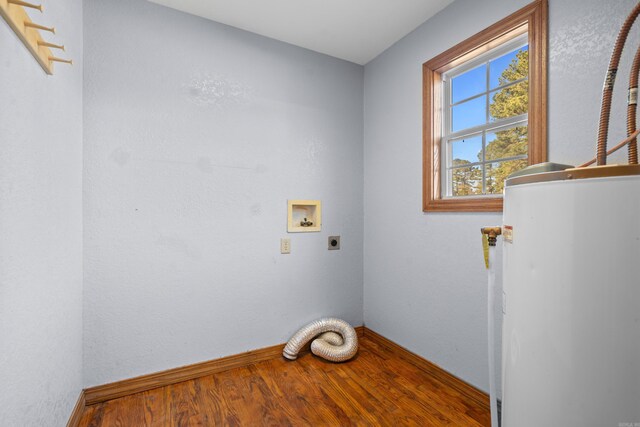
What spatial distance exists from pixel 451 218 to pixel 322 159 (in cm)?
111

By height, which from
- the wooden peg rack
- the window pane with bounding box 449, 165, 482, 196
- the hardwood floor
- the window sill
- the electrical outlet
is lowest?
the hardwood floor

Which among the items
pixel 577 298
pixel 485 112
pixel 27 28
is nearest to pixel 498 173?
pixel 485 112

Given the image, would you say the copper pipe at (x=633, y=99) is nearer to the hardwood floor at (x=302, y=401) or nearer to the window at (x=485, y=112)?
the window at (x=485, y=112)

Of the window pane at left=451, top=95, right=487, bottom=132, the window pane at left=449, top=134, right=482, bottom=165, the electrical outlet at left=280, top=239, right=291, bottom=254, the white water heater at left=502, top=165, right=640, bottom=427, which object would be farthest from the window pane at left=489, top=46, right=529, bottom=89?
the electrical outlet at left=280, top=239, right=291, bottom=254

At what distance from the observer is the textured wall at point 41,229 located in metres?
0.89

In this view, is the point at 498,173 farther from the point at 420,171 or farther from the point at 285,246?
the point at 285,246

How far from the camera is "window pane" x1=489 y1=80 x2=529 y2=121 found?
1.61 metres

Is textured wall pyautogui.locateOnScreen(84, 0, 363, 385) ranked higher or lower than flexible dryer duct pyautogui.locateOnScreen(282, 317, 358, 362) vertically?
higher

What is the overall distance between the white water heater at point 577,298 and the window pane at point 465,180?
109 centimetres

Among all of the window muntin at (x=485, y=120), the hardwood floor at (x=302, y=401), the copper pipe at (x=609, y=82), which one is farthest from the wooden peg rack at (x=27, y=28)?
the window muntin at (x=485, y=120)

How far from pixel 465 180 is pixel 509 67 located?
2.27 feet

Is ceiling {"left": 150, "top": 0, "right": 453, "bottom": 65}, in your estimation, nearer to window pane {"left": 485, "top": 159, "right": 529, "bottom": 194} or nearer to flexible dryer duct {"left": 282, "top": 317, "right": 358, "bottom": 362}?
window pane {"left": 485, "top": 159, "right": 529, "bottom": 194}

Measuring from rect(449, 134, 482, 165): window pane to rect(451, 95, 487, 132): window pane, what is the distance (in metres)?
0.09

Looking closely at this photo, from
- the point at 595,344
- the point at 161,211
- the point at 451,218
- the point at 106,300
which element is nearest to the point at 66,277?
the point at 106,300
